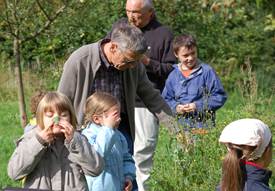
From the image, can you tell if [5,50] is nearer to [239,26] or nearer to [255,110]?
[239,26]

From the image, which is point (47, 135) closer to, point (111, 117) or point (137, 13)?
point (111, 117)

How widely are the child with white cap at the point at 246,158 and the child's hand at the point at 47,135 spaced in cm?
93

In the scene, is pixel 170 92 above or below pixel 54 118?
below

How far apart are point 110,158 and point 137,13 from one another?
209 centimetres

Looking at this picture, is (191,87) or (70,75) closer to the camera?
(70,75)

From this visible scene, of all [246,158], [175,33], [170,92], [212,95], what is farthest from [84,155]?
[175,33]

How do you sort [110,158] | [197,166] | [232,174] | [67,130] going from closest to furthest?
[232,174]
[67,130]
[110,158]
[197,166]

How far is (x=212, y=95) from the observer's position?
26.0 ft

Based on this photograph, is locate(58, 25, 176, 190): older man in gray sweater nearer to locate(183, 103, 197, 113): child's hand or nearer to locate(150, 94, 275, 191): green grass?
locate(150, 94, 275, 191): green grass

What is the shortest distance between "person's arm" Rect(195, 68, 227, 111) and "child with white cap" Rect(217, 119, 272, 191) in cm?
297

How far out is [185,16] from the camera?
16719 mm

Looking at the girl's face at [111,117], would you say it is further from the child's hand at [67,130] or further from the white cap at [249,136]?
the white cap at [249,136]

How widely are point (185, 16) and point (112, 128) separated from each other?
11.1 m

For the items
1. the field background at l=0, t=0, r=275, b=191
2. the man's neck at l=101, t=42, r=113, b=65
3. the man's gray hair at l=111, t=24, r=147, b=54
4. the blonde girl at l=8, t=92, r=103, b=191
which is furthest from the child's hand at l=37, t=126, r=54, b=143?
the field background at l=0, t=0, r=275, b=191
